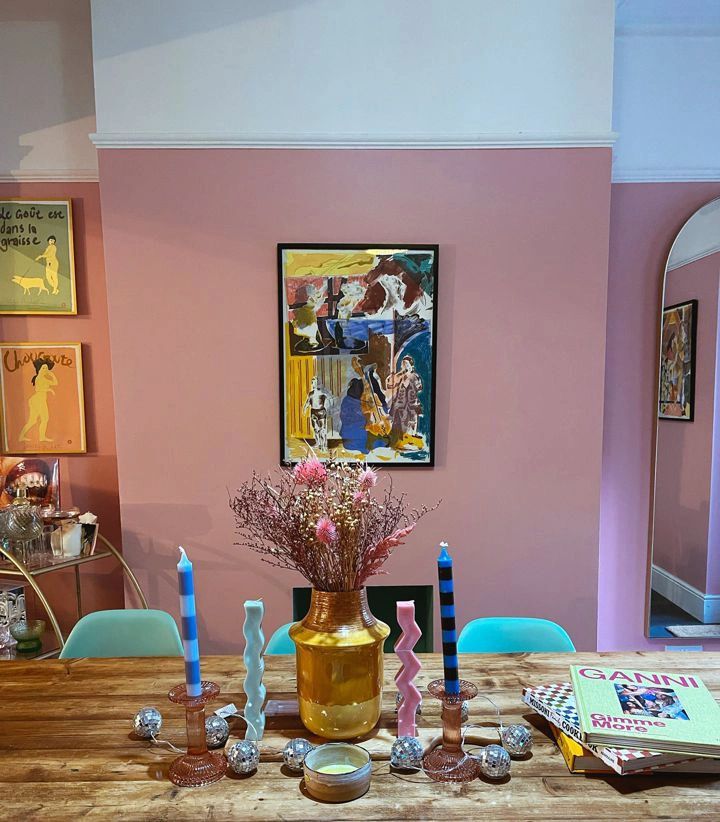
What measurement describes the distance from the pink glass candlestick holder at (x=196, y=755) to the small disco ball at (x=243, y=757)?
0.10ft

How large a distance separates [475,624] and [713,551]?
61.0 inches

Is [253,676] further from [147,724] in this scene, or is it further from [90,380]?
[90,380]

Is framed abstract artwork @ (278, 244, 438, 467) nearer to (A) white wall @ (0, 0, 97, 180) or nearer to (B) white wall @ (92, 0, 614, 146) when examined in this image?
(B) white wall @ (92, 0, 614, 146)

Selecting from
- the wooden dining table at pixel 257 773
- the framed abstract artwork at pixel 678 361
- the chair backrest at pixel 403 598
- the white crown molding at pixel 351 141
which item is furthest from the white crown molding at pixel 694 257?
the wooden dining table at pixel 257 773

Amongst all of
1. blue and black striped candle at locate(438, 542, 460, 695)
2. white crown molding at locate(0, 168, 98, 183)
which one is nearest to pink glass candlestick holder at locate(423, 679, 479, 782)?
blue and black striped candle at locate(438, 542, 460, 695)

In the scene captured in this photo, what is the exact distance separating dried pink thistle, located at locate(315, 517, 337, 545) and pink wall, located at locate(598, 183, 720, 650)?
207cm

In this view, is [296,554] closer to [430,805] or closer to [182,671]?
[430,805]

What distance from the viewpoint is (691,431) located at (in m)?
2.74

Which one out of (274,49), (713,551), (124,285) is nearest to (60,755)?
(124,285)

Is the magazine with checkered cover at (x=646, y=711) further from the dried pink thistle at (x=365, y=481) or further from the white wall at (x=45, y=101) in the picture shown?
the white wall at (x=45, y=101)

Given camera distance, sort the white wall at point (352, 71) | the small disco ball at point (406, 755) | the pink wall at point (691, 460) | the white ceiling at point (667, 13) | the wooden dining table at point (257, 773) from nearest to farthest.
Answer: the wooden dining table at point (257, 773) < the small disco ball at point (406, 755) < the white wall at point (352, 71) < the white ceiling at point (667, 13) < the pink wall at point (691, 460)

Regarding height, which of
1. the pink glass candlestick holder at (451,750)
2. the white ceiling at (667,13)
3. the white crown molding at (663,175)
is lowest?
the pink glass candlestick holder at (451,750)

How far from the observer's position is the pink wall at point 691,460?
271cm

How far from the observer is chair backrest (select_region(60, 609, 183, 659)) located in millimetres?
1781
